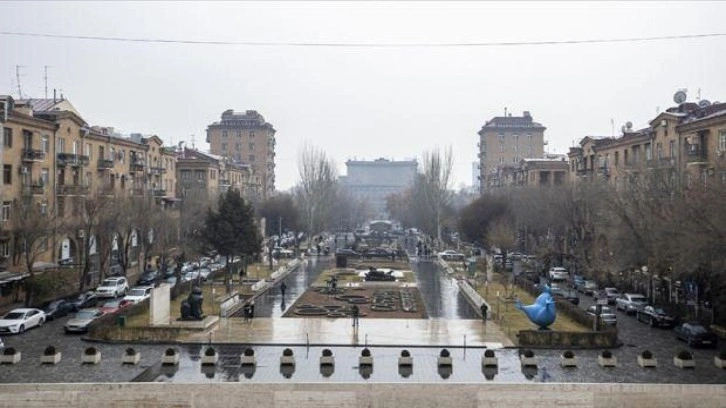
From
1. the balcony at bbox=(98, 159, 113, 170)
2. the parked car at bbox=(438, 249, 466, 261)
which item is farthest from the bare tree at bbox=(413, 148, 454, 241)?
the balcony at bbox=(98, 159, 113, 170)

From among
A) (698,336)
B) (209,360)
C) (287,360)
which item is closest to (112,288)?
(209,360)

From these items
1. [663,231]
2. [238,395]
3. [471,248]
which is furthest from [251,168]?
[238,395]

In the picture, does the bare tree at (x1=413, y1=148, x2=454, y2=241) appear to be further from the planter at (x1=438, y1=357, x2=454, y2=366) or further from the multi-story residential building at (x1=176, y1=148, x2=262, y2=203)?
the planter at (x1=438, y1=357, x2=454, y2=366)

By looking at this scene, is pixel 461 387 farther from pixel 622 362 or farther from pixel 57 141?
pixel 57 141

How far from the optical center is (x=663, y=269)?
116ft

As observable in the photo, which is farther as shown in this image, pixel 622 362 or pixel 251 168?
pixel 251 168

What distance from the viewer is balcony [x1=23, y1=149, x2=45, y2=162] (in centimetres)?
4081

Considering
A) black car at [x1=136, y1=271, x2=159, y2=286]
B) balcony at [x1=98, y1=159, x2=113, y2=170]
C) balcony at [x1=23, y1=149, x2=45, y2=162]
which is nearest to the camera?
balcony at [x1=23, y1=149, x2=45, y2=162]

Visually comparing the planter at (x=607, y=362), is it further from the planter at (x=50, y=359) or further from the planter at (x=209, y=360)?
the planter at (x=50, y=359)

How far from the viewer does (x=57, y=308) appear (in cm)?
3428

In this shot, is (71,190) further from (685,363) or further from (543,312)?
(685,363)

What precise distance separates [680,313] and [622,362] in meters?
11.1

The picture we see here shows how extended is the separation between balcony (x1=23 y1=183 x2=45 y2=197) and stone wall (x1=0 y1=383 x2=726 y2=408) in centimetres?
2230

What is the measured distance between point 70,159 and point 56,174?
4.29 ft
